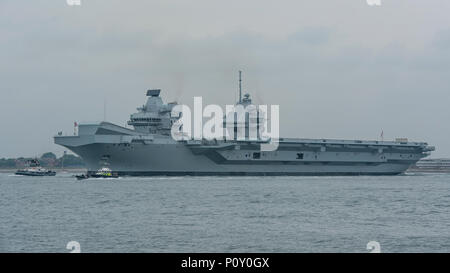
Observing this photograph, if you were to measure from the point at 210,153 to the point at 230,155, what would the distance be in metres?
2.17

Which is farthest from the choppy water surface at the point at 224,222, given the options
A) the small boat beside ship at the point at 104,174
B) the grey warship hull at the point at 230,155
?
the grey warship hull at the point at 230,155

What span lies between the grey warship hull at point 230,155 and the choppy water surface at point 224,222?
1939cm

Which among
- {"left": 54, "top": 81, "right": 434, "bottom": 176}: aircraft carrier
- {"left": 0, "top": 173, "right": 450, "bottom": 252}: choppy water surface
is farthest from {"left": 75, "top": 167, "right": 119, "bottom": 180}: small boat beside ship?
{"left": 0, "top": 173, "right": 450, "bottom": 252}: choppy water surface

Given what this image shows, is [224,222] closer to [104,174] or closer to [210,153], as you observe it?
[104,174]

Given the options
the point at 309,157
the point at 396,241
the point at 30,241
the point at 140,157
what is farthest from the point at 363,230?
the point at 309,157

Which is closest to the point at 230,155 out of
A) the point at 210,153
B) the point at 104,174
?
the point at 210,153

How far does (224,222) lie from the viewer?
887 inches

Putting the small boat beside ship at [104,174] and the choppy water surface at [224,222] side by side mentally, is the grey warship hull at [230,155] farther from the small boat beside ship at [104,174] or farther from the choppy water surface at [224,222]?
the choppy water surface at [224,222]

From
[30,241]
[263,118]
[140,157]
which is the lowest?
[30,241]

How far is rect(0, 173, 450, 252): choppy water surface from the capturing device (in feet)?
58.5
